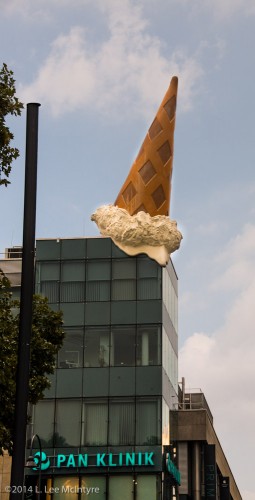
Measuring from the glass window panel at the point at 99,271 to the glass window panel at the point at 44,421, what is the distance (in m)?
8.26

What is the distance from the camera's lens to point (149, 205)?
61125 mm

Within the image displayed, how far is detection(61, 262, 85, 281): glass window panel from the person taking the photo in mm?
60250

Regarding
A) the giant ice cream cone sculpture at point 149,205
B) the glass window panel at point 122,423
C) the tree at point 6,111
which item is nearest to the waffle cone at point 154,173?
the giant ice cream cone sculpture at point 149,205

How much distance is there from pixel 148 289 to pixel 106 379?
6219 mm

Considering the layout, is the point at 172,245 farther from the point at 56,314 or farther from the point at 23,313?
the point at 23,313

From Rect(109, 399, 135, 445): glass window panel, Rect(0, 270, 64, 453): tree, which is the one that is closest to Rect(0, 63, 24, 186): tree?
Rect(0, 270, 64, 453): tree

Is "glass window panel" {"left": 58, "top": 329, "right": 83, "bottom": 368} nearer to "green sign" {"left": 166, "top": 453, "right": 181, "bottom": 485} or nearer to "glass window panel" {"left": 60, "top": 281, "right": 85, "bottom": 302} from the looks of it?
"glass window panel" {"left": 60, "top": 281, "right": 85, "bottom": 302}

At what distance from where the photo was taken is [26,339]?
13055 millimetres

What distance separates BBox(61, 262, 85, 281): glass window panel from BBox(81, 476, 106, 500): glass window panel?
40.5 ft

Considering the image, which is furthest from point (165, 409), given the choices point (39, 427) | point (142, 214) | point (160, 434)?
point (142, 214)

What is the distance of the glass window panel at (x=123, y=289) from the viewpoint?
59188 millimetres

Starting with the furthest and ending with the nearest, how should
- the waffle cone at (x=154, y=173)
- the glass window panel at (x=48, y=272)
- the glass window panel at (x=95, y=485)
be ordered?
the waffle cone at (x=154, y=173), the glass window panel at (x=48, y=272), the glass window panel at (x=95, y=485)

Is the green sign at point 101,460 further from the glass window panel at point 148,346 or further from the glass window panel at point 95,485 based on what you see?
the glass window panel at point 148,346

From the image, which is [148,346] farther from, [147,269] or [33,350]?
[33,350]
